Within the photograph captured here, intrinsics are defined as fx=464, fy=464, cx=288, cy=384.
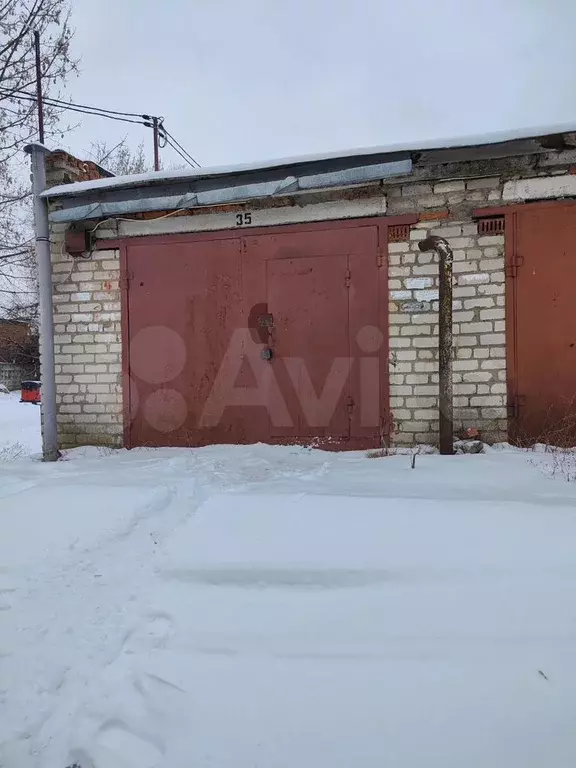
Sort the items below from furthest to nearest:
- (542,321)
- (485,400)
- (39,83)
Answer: (39,83), (485,400), (542,321)

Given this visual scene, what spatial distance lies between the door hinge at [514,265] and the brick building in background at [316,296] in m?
0.01

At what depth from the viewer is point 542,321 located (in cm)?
450

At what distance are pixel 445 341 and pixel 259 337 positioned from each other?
1.97 meters

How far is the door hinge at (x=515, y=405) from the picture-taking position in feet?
14.9

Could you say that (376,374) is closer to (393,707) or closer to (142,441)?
(142,441)

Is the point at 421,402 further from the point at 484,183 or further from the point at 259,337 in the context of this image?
the point at 484,183

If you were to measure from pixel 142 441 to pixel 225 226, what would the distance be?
8.68ft

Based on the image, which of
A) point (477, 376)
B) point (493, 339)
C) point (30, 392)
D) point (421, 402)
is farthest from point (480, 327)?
point (30, 392)

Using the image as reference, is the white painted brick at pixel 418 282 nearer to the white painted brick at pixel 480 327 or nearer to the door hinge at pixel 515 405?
the white painted brick at pixel 480 327

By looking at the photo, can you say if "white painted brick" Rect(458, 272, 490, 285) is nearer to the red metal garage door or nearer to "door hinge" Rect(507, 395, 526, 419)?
the red metal garage door

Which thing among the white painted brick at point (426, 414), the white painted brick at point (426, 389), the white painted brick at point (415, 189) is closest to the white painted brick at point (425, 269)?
the white painted brick at point (415, 189)

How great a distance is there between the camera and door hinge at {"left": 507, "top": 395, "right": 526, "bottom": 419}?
454 centimetres

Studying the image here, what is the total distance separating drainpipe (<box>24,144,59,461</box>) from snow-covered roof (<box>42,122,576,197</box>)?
0.60ft

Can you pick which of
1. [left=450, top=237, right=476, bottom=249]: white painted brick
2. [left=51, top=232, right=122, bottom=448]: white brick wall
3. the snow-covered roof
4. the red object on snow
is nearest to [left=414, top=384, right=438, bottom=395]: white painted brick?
[left=450, top=237, right=476, bottom=249]: white painted brick
